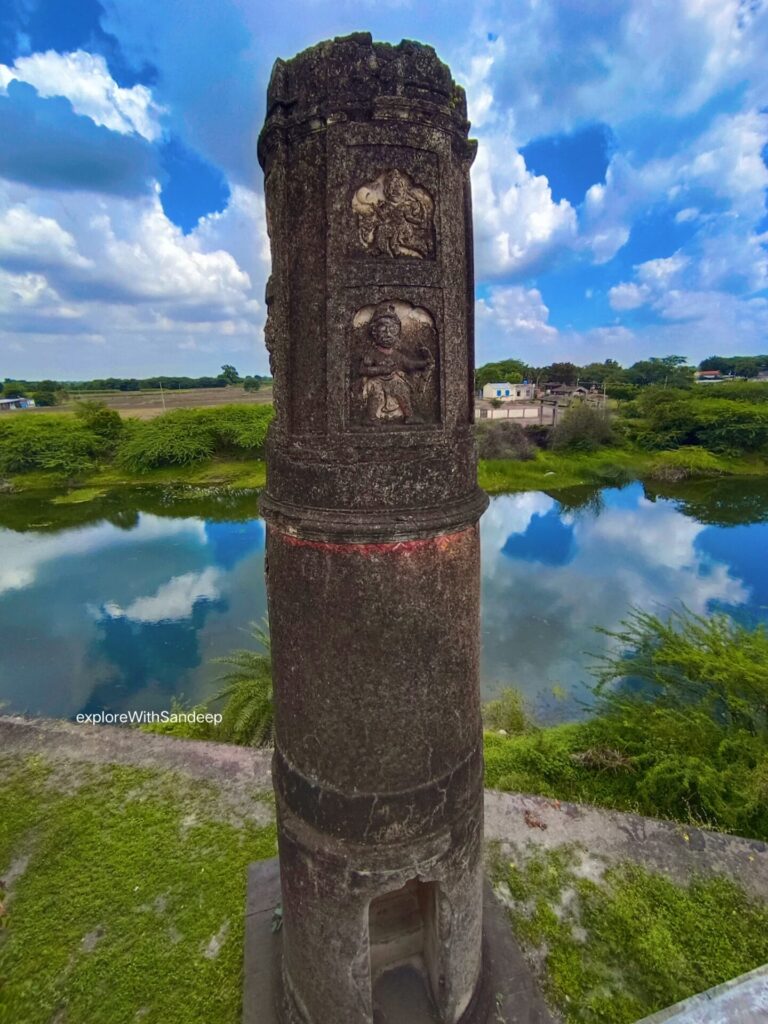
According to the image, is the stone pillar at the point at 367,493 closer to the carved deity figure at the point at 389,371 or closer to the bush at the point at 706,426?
the carved deity figure at the point at 389,371

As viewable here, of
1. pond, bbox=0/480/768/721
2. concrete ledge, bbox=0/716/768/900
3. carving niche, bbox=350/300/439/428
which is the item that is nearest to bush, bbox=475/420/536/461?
pond, bbox=0/480/768/721

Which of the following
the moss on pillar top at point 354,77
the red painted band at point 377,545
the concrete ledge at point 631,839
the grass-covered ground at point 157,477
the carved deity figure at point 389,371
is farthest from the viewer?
the grass-covered ground at point 157,477

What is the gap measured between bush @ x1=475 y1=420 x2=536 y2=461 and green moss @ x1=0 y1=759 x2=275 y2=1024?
2994 cm

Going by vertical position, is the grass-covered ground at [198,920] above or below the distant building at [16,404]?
below

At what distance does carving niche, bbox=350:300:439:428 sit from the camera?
2.53 metres

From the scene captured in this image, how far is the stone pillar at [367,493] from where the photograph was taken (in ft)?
8.09

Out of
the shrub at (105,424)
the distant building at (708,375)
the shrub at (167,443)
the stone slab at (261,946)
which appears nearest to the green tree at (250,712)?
the stone slab at (261,946)

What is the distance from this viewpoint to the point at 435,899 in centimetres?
343

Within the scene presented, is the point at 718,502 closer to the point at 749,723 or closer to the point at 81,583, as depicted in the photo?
the point at 749,723

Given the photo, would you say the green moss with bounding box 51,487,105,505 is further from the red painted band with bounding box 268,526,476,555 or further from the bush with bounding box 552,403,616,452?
the red painted band with bounding box 268,526,476,555

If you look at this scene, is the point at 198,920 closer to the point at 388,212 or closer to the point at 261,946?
the point at 261,946

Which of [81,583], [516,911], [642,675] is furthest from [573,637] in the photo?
Answer: [81,583]

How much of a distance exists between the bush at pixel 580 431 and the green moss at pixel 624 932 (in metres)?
35.3

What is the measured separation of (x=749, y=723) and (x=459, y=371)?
8539 millimetres
